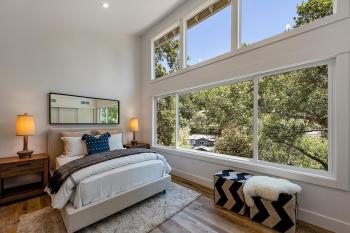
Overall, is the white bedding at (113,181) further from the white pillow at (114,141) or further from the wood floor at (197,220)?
the white pillow at (114,141)

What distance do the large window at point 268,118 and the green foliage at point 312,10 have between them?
63cm

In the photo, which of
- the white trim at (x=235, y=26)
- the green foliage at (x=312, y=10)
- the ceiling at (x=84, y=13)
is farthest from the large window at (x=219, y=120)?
the ceiling at (x=84, y=13)

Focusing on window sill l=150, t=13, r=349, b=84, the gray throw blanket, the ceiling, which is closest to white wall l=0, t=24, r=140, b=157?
the ceiling

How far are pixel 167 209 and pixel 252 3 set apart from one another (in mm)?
3393

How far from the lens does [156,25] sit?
4.67 m

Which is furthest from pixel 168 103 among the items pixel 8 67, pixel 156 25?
pixel 8 67

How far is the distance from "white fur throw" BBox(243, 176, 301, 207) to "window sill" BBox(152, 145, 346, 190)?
0.69ft

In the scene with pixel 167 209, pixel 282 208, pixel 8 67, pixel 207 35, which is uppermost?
pixel 207 35

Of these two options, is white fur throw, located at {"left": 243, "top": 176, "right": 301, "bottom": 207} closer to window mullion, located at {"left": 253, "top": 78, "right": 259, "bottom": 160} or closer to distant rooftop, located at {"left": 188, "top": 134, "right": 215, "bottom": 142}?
window mullion, located at {"left": 253, "top": 78, "right": 259, "bottom": 160}

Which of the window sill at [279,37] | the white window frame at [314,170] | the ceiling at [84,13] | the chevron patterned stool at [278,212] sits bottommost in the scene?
the chevron patterned stool at [278,212]

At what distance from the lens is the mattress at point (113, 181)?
2115mm

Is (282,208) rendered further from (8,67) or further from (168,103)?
(8,67)

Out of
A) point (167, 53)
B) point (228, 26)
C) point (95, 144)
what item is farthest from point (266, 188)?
point (167, 53)

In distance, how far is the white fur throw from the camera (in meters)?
2.10
